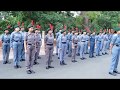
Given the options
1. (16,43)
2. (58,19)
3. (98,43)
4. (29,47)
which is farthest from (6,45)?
(58,19)

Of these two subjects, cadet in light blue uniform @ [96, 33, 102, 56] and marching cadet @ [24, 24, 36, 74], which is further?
cadet in light blue uniform @ [96, 33, 102, 56]

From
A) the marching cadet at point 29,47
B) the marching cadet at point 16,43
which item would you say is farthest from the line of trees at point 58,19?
the marching cadet at point 29,47

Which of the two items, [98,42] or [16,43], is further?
[98,42]

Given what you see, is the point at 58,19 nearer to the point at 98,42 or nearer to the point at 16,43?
the point at 98,42

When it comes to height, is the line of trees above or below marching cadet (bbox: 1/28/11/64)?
above

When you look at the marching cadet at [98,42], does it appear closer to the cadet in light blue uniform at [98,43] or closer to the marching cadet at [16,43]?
the cadet in light blue uniform at [98,43]

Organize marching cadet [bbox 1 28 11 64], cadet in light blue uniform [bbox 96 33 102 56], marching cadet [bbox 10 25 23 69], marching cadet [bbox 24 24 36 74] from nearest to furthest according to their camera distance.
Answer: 1. marching cadet [bbox 24 24 36 74]
2. marching cadet [bbox 10 25 23 69]
3. marching cadet [bbox 1 28 11 64]
4. cadet in light blue uniform [bbox 96 33 102 56]

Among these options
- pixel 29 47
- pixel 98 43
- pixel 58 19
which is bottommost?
pixel 98 43

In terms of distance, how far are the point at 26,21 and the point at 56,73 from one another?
523 inches

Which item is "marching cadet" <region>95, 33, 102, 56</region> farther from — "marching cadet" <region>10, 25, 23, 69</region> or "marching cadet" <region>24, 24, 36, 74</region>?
"marching cadet" <region>24, 24, 36, 74</region>

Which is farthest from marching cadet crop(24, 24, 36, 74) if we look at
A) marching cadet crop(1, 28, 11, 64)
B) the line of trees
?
the line of trees

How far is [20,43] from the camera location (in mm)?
12031

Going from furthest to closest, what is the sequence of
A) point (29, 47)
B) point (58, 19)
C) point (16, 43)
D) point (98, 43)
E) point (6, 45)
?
point (58, 19) → point (98, 43) → point (6, 45) → point (16, 43) → point (29, 47)
